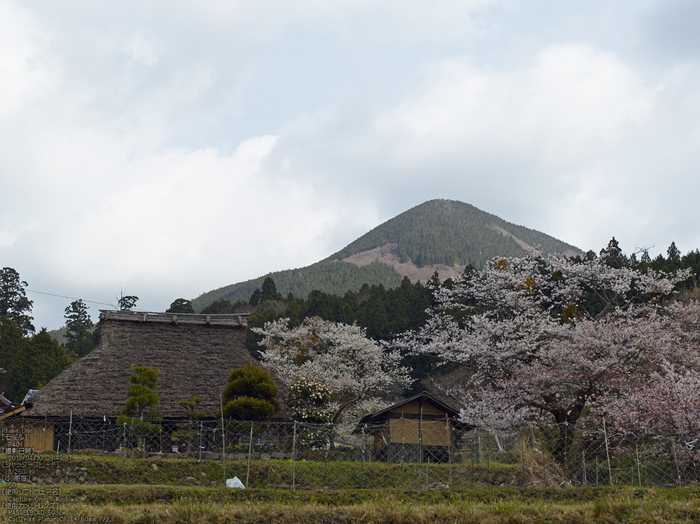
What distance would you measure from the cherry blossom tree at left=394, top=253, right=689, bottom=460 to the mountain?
225 feet

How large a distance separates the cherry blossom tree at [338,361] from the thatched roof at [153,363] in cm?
493

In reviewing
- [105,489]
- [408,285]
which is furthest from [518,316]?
[408,285]

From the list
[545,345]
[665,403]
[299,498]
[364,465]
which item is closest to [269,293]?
[545,345]

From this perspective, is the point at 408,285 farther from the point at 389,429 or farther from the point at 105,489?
the point at 105,489

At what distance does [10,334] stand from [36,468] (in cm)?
3212

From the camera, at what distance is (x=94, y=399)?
67.4ft

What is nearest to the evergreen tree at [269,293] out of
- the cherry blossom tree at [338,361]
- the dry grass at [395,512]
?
the cherry blossom tree at [338,361]

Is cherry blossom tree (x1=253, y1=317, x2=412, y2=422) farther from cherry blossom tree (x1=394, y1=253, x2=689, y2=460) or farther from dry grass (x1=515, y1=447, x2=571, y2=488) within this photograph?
dry grass (x1=515, y1=447, x2=571, y2=488)

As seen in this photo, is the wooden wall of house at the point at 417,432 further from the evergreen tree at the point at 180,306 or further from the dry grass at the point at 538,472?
the evergreen tree at the point at 180,306

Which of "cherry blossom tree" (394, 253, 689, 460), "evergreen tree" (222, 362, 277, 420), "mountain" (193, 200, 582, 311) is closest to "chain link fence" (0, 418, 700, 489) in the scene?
"evergreen tree" (222, 362, 277, 420)

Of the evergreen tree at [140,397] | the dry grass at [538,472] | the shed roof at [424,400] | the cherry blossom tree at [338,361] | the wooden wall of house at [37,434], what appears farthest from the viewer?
the cherry blossom tree at [338,361]

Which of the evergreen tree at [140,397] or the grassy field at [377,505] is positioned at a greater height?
the evergreen tree at [140,397]

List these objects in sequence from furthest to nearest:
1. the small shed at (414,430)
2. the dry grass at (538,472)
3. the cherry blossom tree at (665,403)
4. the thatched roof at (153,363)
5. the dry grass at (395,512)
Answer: the thatched roof at (153,363) < the small shed at (414,430) < the cherry blossom tree at (665,403) < the dry grass at (538,472) < the dry grass at (395,512)

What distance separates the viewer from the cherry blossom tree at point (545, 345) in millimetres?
15883
